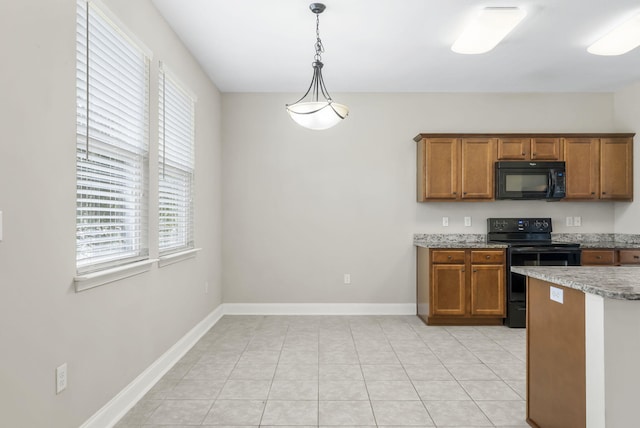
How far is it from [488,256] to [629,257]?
1.54m

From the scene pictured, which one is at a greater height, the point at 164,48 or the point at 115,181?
the point at 164,48

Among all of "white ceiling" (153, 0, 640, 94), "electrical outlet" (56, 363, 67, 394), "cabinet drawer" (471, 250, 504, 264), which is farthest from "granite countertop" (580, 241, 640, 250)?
"electrical outlet" (56, 363, 67, 394)

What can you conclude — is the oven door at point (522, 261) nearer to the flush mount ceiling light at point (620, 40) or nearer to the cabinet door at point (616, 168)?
the cabinet door at point (616, 168)

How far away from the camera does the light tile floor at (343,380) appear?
246 centimetres

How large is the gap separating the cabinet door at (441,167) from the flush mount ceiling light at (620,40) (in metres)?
1.59

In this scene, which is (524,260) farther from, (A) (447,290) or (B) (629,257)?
(B) (629,257)

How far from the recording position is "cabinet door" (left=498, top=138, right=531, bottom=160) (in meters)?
4.81

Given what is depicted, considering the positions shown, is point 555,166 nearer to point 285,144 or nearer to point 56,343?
point 285,144

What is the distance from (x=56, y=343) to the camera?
189cm

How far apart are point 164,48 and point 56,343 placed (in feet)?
7.76

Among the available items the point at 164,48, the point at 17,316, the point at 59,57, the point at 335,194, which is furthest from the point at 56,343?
the point at 335,194

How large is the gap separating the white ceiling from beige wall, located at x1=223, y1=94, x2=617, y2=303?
0.76 feet

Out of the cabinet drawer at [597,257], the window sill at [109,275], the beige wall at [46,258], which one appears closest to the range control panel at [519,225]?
the cabinet drawer at [597,257]

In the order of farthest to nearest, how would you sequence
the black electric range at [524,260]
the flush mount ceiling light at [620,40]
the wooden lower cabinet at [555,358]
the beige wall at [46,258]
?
the black electric range at [524,260] → the flush mount ceiling light at [620,40] → the wooden lower cabinet at [555,358] → the beige wall at [46,258]
